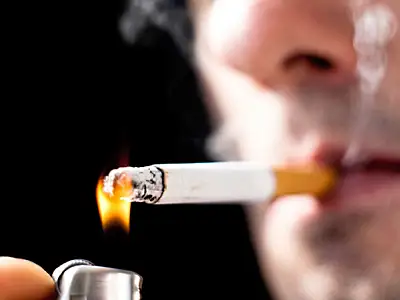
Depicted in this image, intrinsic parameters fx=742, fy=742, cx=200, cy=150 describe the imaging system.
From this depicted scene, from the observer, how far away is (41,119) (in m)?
0.77

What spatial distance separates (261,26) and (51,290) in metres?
0.18

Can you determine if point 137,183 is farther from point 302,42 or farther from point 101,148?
point 101,148

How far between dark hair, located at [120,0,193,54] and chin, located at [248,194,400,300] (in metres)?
0.25

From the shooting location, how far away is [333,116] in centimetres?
41

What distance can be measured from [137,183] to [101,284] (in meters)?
0.04

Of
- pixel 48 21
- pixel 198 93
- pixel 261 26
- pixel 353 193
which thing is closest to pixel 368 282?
pixel 353 193

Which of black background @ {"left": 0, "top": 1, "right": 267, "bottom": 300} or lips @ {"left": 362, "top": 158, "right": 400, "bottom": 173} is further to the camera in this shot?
black background @ {"left": 0, "top": 1, "right": 267, "bottom": 300}

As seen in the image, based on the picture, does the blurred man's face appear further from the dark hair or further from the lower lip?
the dark hair

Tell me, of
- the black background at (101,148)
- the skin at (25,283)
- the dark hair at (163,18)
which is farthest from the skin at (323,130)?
the black background at (101,148)

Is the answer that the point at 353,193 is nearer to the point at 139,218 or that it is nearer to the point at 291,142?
the point at 291,142

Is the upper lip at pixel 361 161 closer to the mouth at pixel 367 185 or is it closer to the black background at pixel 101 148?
the mouth at pixel 367 185

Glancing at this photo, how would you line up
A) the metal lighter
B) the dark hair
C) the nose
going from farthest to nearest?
the dark hair, the nose, the metal lighter

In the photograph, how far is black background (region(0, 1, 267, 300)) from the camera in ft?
2.51

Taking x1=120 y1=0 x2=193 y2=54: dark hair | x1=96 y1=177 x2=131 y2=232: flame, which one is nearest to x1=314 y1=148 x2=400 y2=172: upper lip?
x1=96 y1=177 x2=131 y2=232: flame
